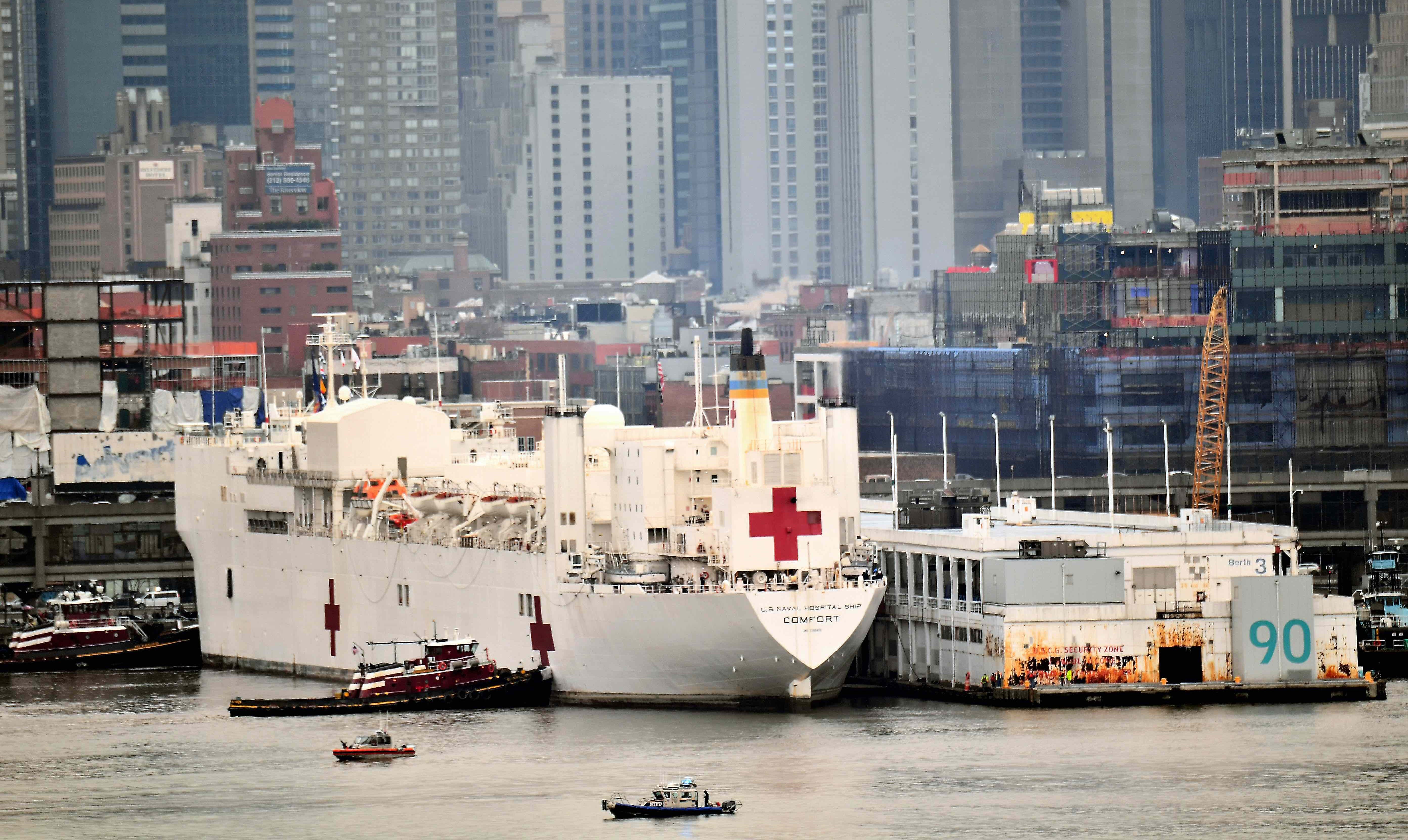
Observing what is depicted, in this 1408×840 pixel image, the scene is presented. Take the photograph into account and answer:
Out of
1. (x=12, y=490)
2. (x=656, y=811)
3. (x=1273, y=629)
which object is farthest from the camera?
(x=12, y=490)

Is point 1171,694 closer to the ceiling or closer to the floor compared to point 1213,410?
closer to the floor

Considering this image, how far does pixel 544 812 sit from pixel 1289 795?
12.1 meters

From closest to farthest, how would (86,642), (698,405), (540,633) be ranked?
(540,633) → (698,405) → (86,642)

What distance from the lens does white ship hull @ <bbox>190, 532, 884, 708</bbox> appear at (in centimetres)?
5984

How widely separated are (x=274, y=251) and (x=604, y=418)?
11540cm

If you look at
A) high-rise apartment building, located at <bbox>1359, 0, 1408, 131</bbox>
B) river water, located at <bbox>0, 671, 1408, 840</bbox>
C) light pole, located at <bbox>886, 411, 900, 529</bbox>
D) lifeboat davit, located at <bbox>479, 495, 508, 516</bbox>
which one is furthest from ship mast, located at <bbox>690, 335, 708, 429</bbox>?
high-rise apartment building, located at <bbox>1359, 0, 1408, 131</bbox>

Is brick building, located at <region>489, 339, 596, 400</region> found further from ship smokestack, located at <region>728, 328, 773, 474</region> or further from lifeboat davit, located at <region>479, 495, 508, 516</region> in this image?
ship smokestack, located at <region>728, 328, 773, 474</region>

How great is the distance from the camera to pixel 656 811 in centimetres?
5006

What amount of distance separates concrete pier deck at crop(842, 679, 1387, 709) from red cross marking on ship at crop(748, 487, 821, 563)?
190 inches

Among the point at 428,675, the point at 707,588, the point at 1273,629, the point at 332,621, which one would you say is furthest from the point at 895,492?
the point at 332,621

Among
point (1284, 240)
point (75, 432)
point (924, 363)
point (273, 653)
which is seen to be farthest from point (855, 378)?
point (273, 653)

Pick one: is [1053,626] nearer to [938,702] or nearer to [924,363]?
[938,702]

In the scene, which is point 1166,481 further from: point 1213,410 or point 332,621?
point 332,621

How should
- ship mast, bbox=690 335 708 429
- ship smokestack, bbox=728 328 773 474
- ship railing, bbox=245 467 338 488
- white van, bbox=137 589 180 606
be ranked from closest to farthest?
1. ship smokestack, bbox=728 328 773 474
2. ship mast, bbox=690 335 708 429
3. ship railing, bbox=245 467 338 488
4. white van, bbox=137 589 180 606
